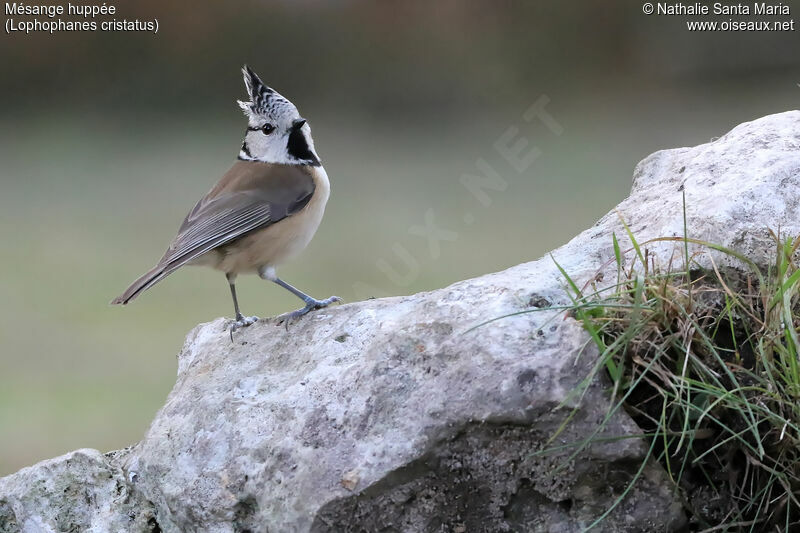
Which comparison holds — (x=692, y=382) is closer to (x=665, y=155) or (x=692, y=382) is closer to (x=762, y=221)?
(x=762, y=221)

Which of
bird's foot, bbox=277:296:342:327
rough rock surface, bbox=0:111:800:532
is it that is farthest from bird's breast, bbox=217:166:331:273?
rough rock surface, bbox=0:111:800:532

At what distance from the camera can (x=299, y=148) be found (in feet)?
11.3

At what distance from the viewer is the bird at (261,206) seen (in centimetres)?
319

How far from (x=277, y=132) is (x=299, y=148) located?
9cm

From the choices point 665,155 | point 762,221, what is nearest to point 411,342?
point 762,221

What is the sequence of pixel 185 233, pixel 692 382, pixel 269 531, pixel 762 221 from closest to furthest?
1. pixel 692 382
2. pixel 269 531
3. pixel 762 221
4. pixel 185 233

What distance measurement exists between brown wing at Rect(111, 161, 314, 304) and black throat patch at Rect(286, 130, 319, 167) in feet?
0.20

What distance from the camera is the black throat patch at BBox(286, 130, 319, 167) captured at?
343cm

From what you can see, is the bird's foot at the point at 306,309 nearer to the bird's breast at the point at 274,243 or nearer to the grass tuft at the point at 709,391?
the bird's breast at the point at 274,243

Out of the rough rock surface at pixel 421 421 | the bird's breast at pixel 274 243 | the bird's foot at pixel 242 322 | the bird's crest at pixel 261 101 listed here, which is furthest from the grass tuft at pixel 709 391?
the bird's crest at pixel 261 101

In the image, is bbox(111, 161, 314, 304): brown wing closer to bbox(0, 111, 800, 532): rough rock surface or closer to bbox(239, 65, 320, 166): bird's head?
bbox(239, 65, 320, 166): bird's head

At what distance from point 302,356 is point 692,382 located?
956 mm

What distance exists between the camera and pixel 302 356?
2.37 meters

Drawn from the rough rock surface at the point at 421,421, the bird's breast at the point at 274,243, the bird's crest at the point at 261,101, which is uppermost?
the bird's crest at the point at 261,101
